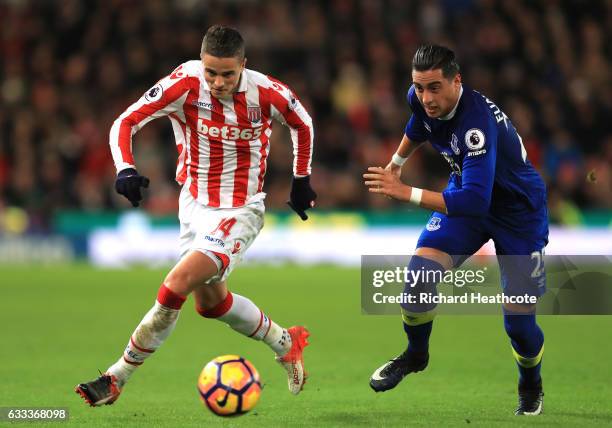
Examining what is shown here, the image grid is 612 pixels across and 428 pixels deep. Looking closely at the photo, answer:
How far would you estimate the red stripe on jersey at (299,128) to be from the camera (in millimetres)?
6555

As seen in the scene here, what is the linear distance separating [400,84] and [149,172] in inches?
177

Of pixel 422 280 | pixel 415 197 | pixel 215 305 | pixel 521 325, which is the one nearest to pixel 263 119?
pixel 215 305

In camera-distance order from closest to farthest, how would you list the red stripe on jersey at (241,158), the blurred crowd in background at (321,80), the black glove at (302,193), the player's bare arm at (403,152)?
the red stripe on jersey at (241,158) → the player's bare arm at (403,152) → the black glove at (302,193) → the blurred crowd in background at (321,80)

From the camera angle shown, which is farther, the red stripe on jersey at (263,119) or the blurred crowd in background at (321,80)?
the blurred crowd in background at (321,80)

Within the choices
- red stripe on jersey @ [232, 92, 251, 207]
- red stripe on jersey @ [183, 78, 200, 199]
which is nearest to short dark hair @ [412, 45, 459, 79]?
red stripe on jersey @ [232, 92, 251, 207]

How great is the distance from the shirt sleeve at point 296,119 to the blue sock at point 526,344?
1626mm

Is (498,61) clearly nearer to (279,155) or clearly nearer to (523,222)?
(279,155)

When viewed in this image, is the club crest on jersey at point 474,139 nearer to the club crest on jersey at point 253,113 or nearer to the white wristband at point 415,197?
the white wristband at point 415,197

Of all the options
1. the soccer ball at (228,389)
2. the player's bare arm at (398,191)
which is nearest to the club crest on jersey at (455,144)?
the player's bare arm at (398,191)

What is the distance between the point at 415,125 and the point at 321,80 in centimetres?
1155

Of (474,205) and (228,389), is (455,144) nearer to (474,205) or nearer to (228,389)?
(474,205)

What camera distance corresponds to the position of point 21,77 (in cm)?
1795

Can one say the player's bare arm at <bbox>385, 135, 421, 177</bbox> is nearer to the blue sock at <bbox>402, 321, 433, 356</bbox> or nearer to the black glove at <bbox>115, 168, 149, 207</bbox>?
the blue sock at <bbox>402, 321, 433, 356</bbox>

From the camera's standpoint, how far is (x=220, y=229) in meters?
6.36
